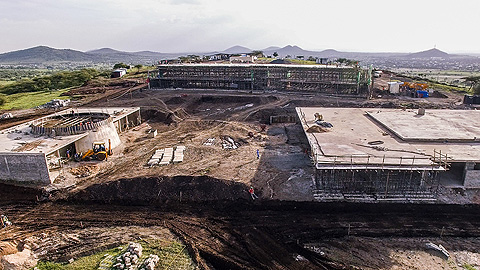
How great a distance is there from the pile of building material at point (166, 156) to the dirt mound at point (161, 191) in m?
4.15

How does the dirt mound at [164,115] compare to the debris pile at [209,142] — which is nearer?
the debris pile at [209,142]

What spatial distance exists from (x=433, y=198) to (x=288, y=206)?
9.92m

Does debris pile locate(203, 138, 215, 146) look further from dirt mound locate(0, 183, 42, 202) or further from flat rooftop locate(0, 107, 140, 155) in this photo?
dirt mound locate(0, 183, 42, 202)

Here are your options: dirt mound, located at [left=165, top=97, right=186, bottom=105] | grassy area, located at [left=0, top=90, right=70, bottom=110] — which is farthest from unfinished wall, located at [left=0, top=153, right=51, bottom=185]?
grassy area, located at [left=0, top=90, right=70, bottom=110]

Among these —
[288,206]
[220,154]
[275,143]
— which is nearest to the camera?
[288,206]

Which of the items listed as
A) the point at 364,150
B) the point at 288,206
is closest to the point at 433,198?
the point at 364,150

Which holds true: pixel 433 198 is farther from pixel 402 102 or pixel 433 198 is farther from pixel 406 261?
pixel 402 102

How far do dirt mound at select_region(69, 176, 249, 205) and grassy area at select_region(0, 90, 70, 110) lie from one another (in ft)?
135

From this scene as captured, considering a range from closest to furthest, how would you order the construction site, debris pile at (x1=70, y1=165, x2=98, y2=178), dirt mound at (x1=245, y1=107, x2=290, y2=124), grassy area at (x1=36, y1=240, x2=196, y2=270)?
grassy area at (x1=36, y1=240, x2=196, y2=270), the construction site, debris pile at (x1=70, y1=165, x2=98, y2=178), dirt mound at (x1=245, y1=107, x2=290, y2=124)

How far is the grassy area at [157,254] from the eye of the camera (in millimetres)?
14523

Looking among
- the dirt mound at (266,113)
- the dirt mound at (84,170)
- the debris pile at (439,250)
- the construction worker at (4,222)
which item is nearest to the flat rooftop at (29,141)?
the dirt mound at (84,170)

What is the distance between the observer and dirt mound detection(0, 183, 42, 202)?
70.6ft

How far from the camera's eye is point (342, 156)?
68.6 ft

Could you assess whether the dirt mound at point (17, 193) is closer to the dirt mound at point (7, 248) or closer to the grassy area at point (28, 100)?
the dirt mound at point (7, 248)
